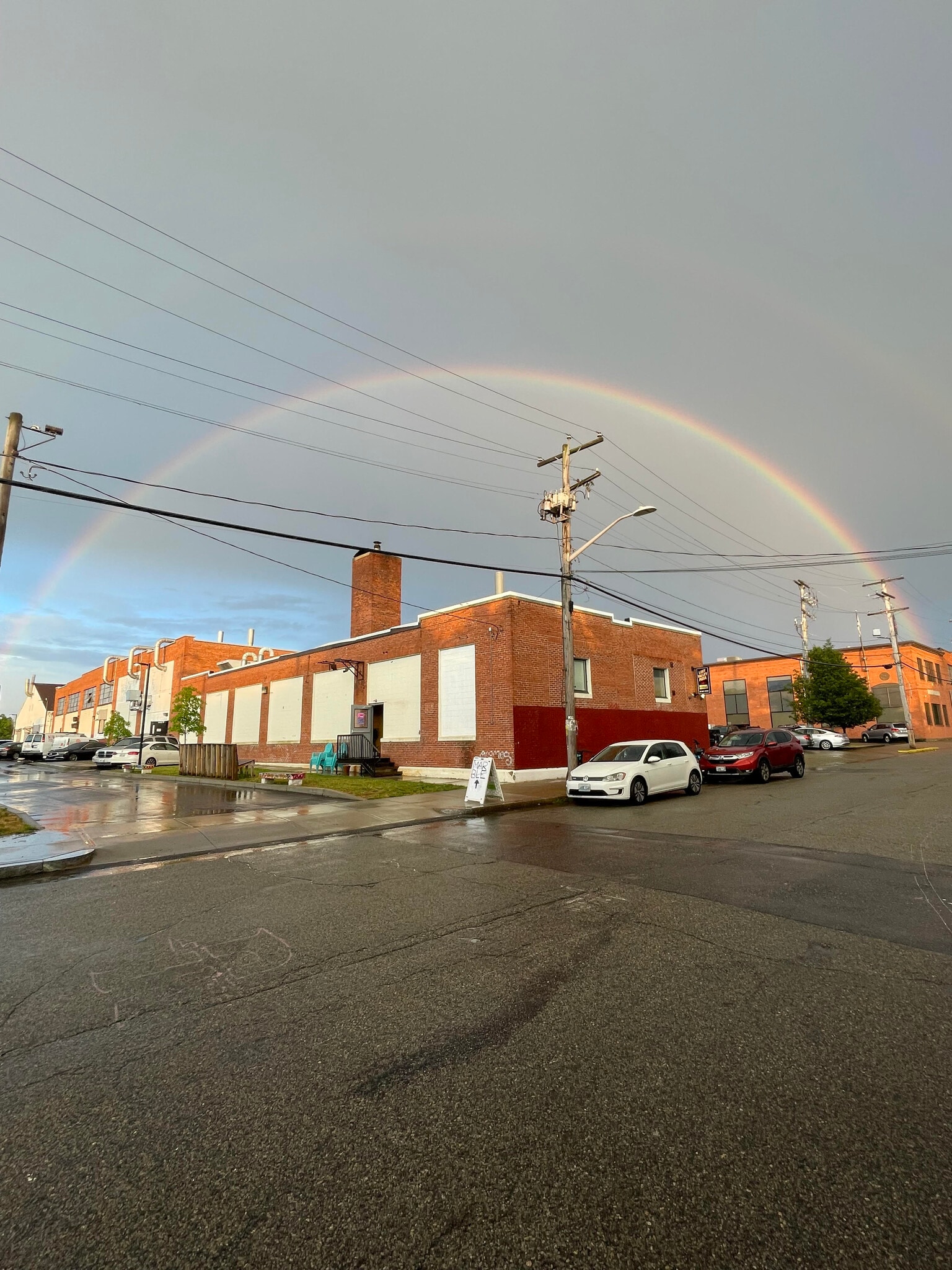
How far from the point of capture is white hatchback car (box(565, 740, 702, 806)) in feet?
52.7

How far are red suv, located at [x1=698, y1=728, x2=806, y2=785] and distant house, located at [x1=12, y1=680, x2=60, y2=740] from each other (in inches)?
3336

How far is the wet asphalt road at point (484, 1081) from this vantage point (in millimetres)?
2211

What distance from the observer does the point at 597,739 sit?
24.8 meters

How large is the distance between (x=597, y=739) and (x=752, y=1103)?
22.1 metres

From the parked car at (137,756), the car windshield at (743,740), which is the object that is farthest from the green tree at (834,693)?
the parked car at (137,756)

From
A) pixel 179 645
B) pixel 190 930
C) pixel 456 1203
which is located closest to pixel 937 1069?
pixel 456 1203

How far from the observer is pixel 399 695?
26.5 metres

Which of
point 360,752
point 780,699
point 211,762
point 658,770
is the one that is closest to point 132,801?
point 360,752

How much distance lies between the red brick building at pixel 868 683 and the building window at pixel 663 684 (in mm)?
30098

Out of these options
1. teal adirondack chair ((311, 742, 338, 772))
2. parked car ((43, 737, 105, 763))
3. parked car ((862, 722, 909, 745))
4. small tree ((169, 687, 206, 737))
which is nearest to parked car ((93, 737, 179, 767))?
small tree ((169, 687, 206, 737))

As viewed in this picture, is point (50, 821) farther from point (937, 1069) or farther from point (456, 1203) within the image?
point (937, 1069)

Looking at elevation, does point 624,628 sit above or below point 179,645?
below

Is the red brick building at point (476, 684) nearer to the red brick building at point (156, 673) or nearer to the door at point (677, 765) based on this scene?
the door at point (677, 765)

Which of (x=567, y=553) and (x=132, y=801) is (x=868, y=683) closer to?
(x=567, y=553)
